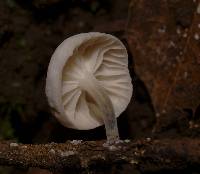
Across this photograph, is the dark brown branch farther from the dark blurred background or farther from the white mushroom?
the dark blurred background

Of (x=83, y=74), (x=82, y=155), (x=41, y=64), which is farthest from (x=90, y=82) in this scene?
(x=82, y=155)

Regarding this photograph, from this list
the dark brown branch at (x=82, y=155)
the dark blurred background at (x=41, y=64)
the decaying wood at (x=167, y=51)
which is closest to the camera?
the dark brown branch at (x=82, y=155)

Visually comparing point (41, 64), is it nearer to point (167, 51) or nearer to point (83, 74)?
point (83, 74)

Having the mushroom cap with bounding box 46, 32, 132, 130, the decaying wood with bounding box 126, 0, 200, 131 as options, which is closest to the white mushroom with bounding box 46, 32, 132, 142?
the mushroom cap with bounding box 46, 32, 132, 130

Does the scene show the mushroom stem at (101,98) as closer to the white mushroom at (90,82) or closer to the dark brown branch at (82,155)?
the white mushroom at (90,82)

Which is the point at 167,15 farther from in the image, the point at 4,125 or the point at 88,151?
the point at 4,125

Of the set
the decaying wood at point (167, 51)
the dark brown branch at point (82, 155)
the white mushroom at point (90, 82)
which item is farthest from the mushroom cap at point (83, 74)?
the dark brown branch at point (82, 155)
